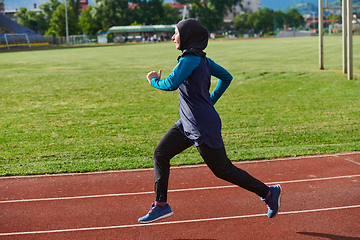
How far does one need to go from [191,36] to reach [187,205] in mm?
2140

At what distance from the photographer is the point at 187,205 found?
4.90 m

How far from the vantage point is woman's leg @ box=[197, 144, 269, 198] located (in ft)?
12.9

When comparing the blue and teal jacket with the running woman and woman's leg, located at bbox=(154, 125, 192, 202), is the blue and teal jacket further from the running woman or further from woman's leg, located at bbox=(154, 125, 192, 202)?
woman's leg, located at bbox=(154, 125, 192, 202)

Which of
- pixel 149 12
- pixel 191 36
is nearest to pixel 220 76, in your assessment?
pixel 191 36

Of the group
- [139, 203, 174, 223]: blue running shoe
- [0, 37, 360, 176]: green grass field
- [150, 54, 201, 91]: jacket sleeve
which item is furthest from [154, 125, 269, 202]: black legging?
[0, 37, 360, 176]: green grass field

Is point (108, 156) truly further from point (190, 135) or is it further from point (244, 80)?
point (244, 80)

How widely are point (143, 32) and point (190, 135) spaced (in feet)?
385

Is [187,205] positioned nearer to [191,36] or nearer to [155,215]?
[155,215]

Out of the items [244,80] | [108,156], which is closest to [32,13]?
[244,80]

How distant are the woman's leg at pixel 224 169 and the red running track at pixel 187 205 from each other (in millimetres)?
443

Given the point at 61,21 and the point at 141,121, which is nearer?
the point at 141,121

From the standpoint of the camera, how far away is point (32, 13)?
126 meters

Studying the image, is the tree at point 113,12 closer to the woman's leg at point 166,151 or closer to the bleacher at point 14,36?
the bleacher at point 14,36

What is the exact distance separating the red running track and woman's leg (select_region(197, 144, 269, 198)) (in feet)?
1.45
